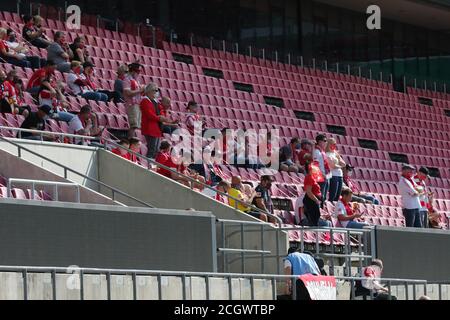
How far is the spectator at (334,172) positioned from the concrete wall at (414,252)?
179cm

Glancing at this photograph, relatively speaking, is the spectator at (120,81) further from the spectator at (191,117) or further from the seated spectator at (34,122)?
the seated spectator at (34,122)

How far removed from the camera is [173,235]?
54.2 feet

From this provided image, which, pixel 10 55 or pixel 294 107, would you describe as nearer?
pixel 10 55

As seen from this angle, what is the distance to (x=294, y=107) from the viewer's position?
29844 mm

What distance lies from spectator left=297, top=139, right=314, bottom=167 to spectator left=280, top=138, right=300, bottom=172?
14cm

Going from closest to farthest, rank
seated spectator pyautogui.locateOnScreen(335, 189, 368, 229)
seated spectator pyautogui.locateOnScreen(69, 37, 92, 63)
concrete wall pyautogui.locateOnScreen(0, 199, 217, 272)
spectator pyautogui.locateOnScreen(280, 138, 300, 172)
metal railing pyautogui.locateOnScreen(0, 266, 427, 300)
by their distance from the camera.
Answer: metal railing pyautogui.locateOnScreen(0, 266, 427, 300) → concrete wall pyautogui.locateOnScreen(0, 199, 217, 272) → seated spectator pyautogui.locateOnScreen(335, 189, 368, 229) → seated spectator pyautogui.locateOnScreen(69, 37, 92, 63) → spectator pyautogui.locateOnScreen(280, 138, 300, 172)

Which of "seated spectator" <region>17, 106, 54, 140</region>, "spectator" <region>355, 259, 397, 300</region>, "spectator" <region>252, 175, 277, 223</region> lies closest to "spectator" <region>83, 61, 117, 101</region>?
"spectator" <region>252, 175, 277, 223</region>

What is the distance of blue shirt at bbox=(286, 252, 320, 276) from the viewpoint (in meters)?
15.2

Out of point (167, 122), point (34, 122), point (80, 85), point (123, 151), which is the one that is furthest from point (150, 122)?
point (34, 122)

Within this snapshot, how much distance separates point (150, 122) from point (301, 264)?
18.1 feet

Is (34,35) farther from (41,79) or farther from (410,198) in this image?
(410,198)

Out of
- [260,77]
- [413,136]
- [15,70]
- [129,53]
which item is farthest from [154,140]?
[413,136]

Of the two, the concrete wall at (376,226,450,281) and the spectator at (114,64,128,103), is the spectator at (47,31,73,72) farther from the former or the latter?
the concrete wall at (376,226,450,281)

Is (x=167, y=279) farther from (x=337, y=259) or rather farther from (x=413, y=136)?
(x=413, y=136)
